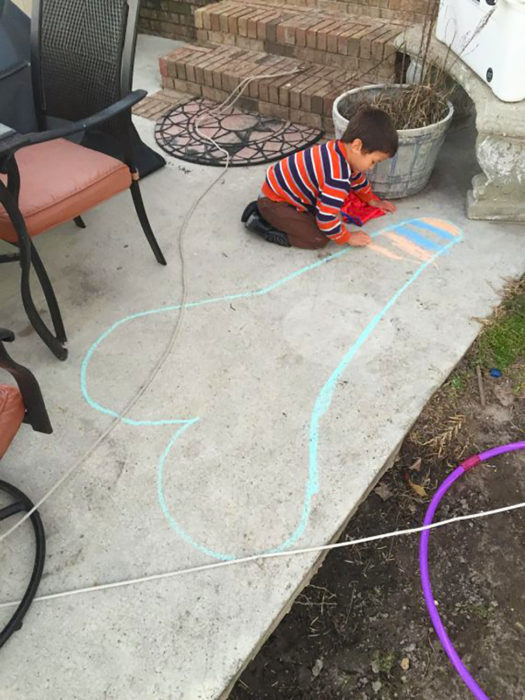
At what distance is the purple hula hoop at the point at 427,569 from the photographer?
139cm

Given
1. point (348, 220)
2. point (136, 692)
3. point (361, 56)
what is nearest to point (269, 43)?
point (361, 56)

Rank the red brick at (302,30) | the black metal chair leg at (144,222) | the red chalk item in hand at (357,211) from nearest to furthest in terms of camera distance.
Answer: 1. the black metal chair leg at (144,222)
2. the red chalk item in hand at (357,211)
3. the red brick at (302,30)

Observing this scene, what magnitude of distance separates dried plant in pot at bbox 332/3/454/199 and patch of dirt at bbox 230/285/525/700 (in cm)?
131

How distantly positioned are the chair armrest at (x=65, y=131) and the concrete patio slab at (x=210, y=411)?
72 centimetres

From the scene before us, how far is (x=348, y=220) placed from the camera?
105 inches

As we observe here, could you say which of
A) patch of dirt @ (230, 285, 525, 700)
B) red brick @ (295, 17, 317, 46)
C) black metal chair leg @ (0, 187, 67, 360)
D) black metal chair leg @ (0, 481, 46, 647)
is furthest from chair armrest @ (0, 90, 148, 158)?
red brick @ (295, 17, 317, 46)

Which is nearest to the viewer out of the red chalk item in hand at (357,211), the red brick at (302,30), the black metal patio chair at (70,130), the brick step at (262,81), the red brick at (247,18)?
the black metal patio chair at (70,130)

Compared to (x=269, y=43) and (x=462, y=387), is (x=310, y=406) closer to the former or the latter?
(x=462, y=387)

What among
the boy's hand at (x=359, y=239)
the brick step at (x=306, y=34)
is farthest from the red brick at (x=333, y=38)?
the boy's hand at (x=359, y=239)

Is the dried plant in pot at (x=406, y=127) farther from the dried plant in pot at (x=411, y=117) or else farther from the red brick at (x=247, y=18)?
the red brick at (x=247, y=18)

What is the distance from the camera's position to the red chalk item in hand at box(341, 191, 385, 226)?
267cm

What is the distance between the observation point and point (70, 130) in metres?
1.85

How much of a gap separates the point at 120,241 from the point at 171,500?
1436mm

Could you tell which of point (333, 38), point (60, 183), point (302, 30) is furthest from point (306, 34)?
point (60, 183)
